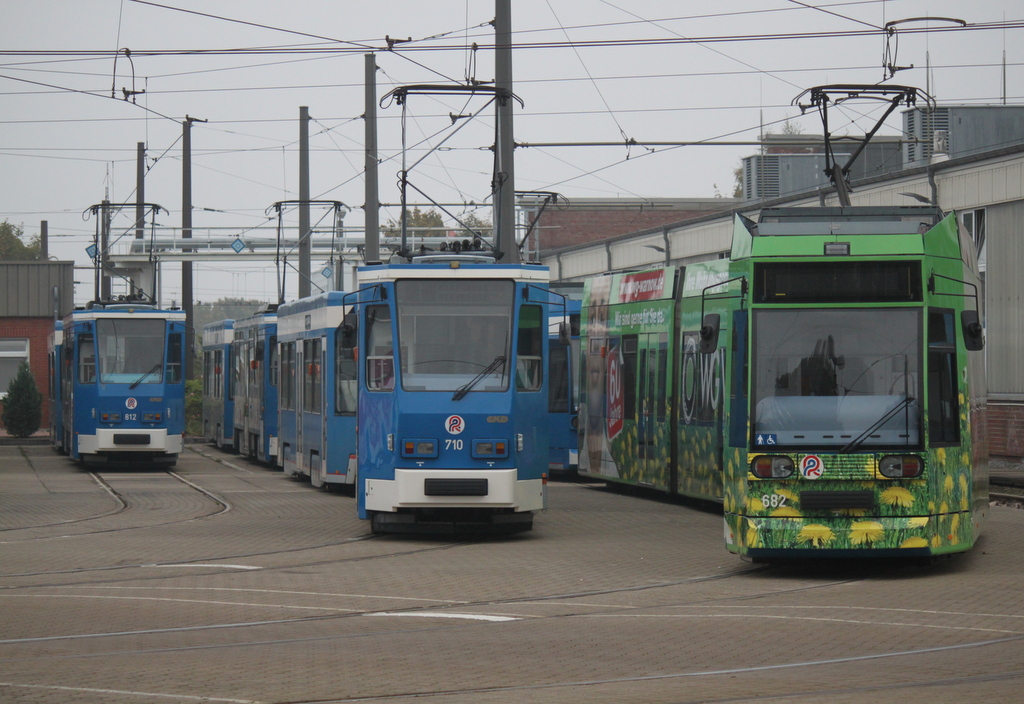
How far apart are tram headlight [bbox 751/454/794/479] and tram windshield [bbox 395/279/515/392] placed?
3957 millimetres

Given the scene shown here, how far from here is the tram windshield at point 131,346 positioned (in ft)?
90.2

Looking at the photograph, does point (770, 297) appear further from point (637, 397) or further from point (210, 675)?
point (637, 397)

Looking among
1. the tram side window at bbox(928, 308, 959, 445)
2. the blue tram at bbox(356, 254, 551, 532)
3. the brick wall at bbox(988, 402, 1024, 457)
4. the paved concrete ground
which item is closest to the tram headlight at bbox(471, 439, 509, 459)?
the blue tram at bbox(356, 254, 551, 532)

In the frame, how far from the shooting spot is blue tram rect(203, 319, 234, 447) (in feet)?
111

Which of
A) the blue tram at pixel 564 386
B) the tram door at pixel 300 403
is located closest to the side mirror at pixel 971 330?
the blue tram at pixel 564 386

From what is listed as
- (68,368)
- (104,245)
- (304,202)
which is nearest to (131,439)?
(68,368)

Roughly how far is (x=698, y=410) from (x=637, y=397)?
2457mm

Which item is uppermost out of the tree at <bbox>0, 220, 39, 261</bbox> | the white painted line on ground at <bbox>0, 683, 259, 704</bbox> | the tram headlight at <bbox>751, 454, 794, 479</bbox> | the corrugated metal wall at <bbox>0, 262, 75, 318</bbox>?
the tree at <bbox>0, 220, 39, 261</bbox>

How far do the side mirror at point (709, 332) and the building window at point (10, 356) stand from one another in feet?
128

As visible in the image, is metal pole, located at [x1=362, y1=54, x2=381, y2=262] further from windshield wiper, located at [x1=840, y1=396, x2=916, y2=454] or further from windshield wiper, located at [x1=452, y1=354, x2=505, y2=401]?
windshield wiper, located at [x1=840, y1=396, x2=916, y2=454]

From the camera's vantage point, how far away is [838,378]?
38.5 ft

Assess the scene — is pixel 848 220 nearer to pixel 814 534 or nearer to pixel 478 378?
pixel 814 534

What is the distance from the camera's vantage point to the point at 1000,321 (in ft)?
88.1

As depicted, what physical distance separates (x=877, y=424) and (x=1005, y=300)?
647 inches
